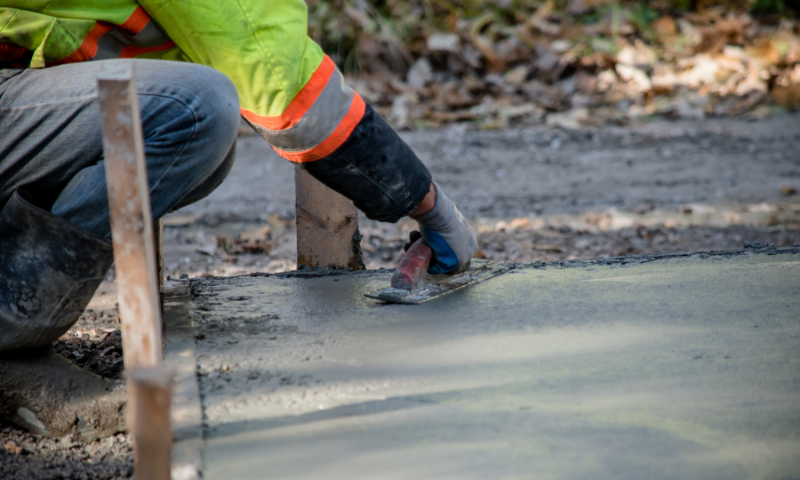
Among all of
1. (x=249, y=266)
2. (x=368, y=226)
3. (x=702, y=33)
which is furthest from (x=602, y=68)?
(x=249, y=266)

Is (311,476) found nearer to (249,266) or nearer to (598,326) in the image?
(598,326)

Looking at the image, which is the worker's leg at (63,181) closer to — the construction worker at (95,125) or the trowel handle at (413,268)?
the construction worker at (95,125)

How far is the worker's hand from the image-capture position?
199 centimetres

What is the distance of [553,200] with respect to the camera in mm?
4629

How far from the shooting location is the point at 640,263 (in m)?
2.31

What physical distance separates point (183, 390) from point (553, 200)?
3.59 meters

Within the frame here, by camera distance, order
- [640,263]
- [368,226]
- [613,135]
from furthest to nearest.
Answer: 1. [613,135]
2. [368,226]
3. [640,263]

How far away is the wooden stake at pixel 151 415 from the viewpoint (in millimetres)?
891

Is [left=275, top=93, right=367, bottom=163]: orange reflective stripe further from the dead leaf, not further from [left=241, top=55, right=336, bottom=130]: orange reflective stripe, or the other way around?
the dead leaf

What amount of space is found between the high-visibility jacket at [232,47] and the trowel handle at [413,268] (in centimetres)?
49

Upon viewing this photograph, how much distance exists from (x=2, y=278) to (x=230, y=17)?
0.74 metres

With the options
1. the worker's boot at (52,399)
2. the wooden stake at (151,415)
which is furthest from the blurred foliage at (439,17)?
the wooden stake at (151,415)

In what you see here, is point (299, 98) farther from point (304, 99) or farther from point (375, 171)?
point (375, 171)

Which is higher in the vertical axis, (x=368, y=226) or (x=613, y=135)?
(x=613, y=135)
